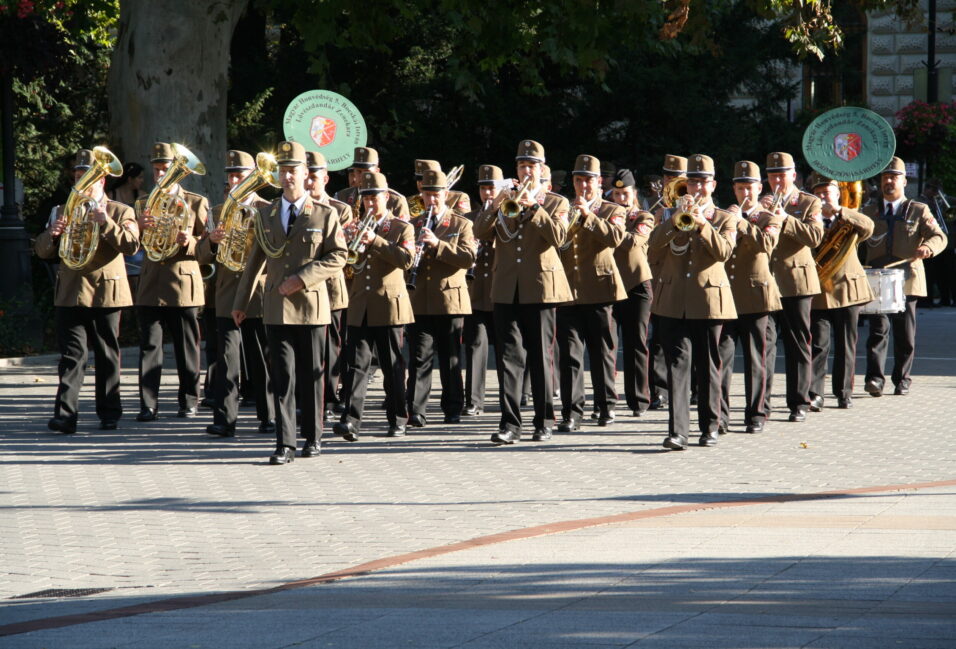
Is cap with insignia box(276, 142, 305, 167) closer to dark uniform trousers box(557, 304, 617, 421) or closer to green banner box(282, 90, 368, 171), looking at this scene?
green banner box(282, 90, 368, 171)

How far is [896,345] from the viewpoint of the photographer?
14.4m

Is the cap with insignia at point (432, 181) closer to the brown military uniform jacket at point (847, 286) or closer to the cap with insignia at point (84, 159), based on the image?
the cap with insignia at point (84, 159)

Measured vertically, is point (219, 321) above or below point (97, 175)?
below

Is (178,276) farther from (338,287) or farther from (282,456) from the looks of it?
(282,456)

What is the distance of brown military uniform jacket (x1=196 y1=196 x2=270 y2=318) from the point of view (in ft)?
38.1

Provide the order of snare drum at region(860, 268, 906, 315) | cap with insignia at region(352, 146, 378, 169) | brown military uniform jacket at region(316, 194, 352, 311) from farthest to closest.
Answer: snare drum at region(860, 268, 906, 315)
cap with insignia at region(352, 146, 378, 169)
brown military uniform jacket at region(316, 194, 352, 311)

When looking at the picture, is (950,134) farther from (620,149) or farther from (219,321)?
(219,321)

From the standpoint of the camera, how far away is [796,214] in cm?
1273

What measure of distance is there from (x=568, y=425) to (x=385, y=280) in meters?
1.81

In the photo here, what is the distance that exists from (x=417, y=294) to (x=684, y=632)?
7.05 metres

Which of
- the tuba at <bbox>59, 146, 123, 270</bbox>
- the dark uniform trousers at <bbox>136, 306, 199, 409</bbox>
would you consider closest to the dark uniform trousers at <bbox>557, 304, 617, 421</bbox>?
the dark uniform trousers at <bbox>136, 306, 199, 409</bbox>

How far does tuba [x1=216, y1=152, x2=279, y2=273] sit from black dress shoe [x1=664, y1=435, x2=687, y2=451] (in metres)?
3.37

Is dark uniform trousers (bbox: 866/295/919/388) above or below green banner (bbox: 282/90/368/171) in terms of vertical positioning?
below

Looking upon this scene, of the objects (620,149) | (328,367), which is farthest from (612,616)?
(620,149)
